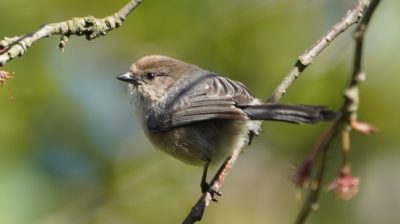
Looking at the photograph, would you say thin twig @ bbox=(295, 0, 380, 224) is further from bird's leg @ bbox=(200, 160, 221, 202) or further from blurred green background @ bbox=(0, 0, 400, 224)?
blurred green background @ bbox=(0, 0, 400, 224)

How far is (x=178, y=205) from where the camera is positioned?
5.54 m

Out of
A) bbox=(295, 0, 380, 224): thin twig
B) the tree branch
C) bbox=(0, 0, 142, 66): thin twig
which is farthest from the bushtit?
bbox=(295, 0, 380, 224): thin twig

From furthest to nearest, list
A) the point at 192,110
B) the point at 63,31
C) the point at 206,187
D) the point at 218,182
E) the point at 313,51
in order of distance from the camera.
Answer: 1. the point at 192,110
2. the point at 206,187
3. the point at 218,182
4. the point at 313,51
5. the point at 63,31

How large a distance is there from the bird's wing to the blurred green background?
38cm

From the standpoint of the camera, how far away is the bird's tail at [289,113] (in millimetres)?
2908

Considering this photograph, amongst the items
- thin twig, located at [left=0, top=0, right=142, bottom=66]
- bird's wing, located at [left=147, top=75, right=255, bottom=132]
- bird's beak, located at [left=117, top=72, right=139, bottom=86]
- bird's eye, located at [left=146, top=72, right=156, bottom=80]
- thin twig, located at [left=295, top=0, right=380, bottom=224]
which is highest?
bird's eye, located at [left=146, top=72, right=156, bottom=80]

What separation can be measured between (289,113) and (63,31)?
1.19 metres

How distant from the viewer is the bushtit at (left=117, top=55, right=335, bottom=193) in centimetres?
445

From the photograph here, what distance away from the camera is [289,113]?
11.6ft

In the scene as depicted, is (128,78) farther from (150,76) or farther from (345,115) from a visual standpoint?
(345,115)

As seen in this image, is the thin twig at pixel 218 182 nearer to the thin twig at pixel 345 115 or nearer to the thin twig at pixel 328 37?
the thin twig at pixel 328 37

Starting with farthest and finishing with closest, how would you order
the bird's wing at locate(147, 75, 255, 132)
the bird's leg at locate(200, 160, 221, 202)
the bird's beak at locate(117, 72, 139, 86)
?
the bird's beak at locate(117, 72, 139, 86) → the bird's wing at locate(147, 75, 255, 132) → the bird's leg at locate(200, 160, 221, 202)

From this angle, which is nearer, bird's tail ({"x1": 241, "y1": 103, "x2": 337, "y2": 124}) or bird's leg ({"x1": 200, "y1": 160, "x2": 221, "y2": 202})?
bird's tail ({"x1": 241, "y1": 103, "x2": 337, "y2": 124})

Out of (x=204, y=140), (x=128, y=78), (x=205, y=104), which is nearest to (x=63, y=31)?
(x=205, y=104)
